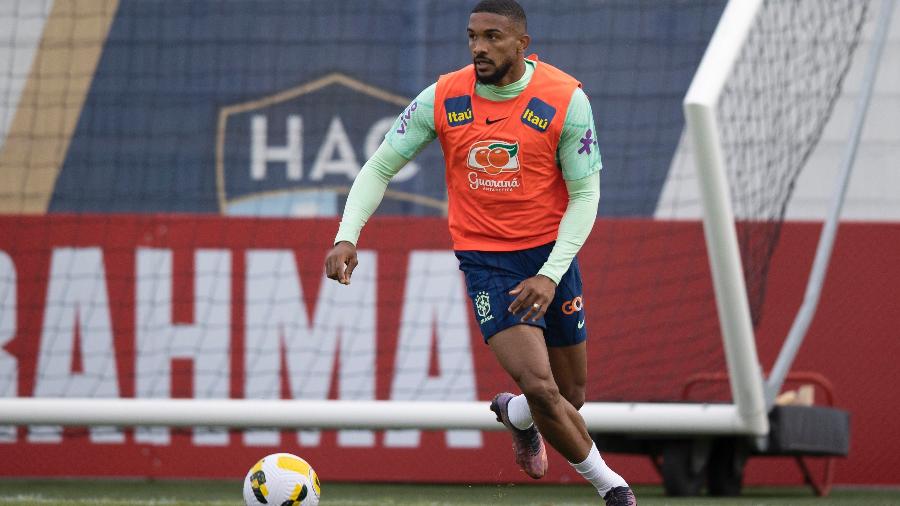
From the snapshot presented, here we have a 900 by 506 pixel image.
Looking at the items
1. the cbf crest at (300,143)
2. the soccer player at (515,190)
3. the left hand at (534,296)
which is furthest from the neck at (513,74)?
the cbf crest at (300,143)

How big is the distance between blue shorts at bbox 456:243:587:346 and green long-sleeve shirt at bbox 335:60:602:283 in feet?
0.46

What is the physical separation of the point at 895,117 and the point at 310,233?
4.11 meters

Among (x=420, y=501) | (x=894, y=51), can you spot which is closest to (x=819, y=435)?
(x=420, y=501)

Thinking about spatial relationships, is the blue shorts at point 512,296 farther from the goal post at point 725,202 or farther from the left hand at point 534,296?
the goal post at point 725,202

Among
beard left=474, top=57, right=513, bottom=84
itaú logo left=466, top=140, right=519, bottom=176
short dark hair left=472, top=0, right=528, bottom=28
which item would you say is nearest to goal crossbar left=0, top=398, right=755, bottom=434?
itaú logo left=466, top=140, right=519, bottom=176

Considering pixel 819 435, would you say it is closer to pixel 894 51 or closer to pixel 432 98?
pixel 432 98

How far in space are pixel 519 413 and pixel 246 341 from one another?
319 centimetres

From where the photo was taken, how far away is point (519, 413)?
18.9 feet

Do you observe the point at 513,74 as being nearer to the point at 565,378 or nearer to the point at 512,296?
the point at 512,296

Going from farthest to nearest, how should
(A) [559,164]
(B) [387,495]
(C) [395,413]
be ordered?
(B) [387,495]
(C) [395,413]
(A) [559,164]

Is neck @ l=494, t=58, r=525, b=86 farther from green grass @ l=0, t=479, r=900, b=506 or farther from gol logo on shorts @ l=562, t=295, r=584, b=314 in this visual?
green grass @ l=0, t=479, r=900, b=506

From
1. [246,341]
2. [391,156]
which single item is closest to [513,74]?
[391,156]

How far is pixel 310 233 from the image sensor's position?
28.7 feet

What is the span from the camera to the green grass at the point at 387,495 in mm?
7199
